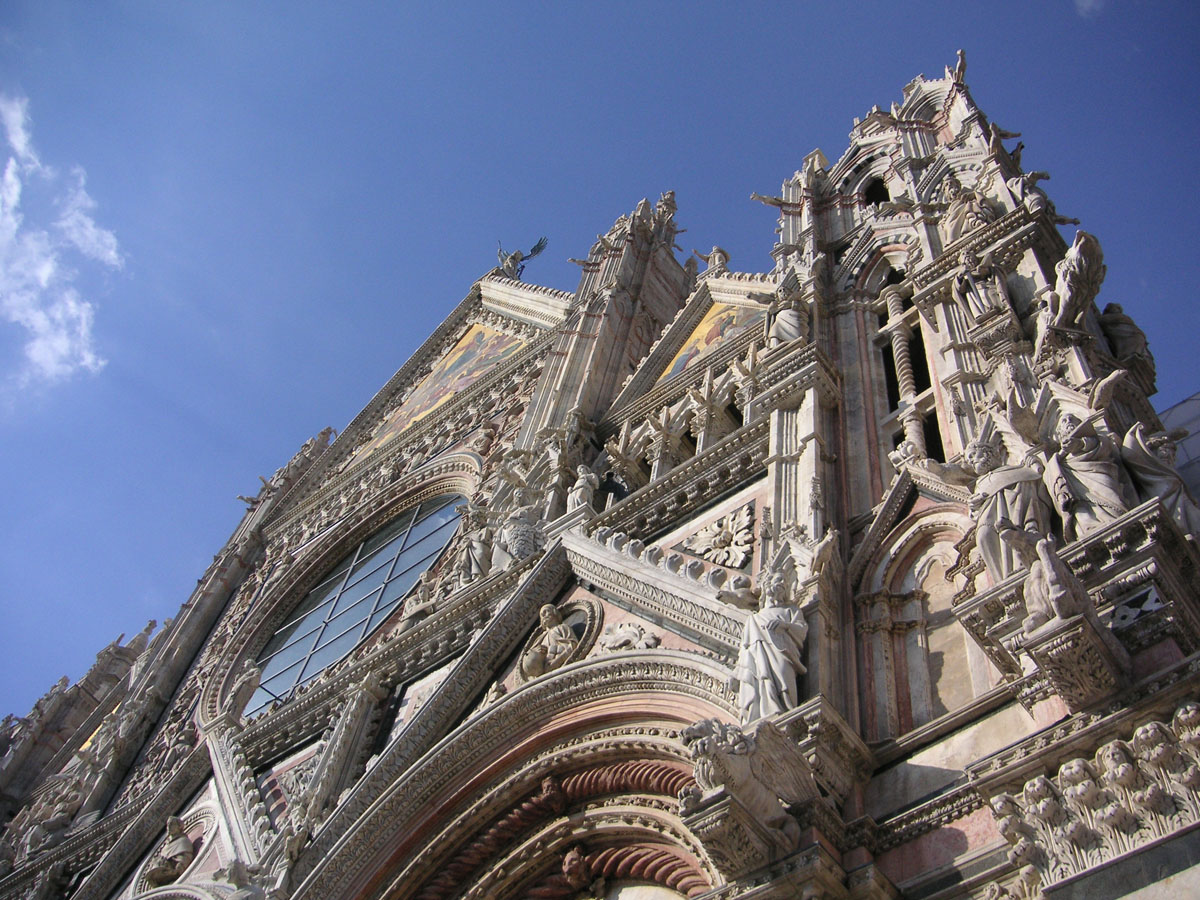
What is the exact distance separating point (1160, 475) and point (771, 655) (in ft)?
7.52

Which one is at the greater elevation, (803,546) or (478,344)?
(478,344)

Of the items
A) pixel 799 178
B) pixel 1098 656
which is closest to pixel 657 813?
pixel 1098 656

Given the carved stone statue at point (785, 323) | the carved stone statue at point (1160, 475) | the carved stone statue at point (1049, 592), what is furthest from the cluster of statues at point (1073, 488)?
the carved stone statue at point (785, 323)

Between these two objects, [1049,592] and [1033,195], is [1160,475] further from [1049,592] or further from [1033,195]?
[1033,195]

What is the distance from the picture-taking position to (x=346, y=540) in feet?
58.7

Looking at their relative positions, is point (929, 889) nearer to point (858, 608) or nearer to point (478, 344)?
point (858, 608)

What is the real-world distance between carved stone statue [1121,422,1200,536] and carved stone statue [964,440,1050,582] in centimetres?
48

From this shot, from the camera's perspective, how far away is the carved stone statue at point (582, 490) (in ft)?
37.2

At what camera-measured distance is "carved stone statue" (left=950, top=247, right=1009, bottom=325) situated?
9.15 meters

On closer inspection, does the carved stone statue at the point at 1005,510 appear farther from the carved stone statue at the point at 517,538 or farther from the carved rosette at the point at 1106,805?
the carved stone statue at the point at 517,538

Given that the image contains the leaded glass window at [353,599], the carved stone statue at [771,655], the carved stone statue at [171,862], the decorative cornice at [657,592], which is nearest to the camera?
the carved stone statue at [771,655]

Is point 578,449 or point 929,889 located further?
point 578,449

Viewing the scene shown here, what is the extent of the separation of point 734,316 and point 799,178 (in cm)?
275

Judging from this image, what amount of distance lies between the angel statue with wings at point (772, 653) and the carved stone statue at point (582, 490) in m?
4.08
